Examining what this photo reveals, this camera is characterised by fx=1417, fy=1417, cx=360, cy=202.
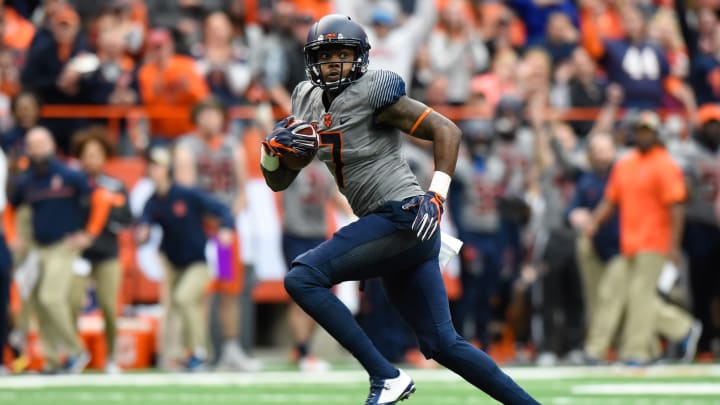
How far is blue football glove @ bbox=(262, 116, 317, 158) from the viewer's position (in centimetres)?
605

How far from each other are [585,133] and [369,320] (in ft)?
14.1

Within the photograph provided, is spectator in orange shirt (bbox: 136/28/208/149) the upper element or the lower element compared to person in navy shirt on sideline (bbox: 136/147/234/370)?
upper

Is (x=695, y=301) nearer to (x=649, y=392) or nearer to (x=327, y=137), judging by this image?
(x=649, y=392)

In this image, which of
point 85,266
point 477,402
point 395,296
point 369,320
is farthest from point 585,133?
point 395,296

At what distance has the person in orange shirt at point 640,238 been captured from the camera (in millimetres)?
11852

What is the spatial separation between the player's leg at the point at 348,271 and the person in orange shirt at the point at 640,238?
6000mm

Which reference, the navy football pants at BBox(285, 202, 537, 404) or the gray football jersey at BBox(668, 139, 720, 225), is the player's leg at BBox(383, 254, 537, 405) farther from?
the gray football jersey at BBox(668, 139, 720, 225)

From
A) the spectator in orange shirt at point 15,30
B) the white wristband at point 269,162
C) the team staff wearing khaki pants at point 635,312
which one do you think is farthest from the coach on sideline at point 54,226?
the white wristband at point 269,162

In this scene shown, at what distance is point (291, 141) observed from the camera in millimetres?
6059

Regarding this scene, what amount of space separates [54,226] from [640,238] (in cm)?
489

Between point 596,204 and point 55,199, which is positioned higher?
point 55,199

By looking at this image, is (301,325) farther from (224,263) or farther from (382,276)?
(382,276)

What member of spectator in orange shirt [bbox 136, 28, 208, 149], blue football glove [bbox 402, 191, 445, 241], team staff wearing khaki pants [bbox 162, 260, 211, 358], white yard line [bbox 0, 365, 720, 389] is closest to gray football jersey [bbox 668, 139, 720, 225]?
white yard line [bbox 0, 365, 720, 389]

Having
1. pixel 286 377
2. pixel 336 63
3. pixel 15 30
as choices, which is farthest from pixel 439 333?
pixel 15 30
